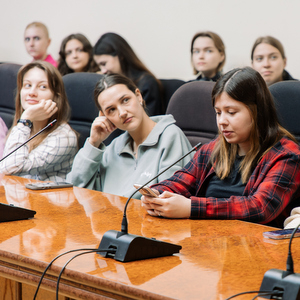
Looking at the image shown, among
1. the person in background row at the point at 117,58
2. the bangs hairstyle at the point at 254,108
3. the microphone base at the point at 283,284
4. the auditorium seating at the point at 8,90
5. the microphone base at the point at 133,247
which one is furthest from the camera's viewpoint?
the person in background row at the point at 117,58

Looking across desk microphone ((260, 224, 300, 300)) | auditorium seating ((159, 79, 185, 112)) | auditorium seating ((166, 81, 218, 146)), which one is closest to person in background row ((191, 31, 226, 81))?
auditorium seating ((159, 79, 185, 112))

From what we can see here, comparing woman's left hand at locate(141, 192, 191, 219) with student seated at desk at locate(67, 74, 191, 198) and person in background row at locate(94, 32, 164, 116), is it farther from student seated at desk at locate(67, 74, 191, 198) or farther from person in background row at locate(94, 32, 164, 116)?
person in background row at locate(94, 32, 164, 116)

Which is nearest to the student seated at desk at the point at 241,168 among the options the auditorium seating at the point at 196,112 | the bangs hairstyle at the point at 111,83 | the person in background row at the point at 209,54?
the auditorium seating at the point at 196,112

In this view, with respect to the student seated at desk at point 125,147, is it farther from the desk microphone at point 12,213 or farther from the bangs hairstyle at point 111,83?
the desk microphone at point 12,213

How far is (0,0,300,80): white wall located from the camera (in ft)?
11.0

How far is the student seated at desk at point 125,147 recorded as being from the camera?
193 centimetres

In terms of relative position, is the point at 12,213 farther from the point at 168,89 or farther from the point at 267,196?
the point at 168,89

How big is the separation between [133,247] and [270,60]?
229 centimetres

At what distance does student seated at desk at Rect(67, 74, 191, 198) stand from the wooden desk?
460 mm

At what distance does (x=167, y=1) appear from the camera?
12.9ft

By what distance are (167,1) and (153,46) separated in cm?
39

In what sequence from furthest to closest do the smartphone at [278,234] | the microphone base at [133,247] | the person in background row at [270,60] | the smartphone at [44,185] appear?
1. the person in background row at [270,60]
2. the smartphone at [44,185]
3. the smartphone at [278,234]
4. the microphone base at [133,247]

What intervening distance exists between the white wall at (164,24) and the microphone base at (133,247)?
1.83 m

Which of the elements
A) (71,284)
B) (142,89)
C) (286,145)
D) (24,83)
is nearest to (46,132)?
(24,83)
